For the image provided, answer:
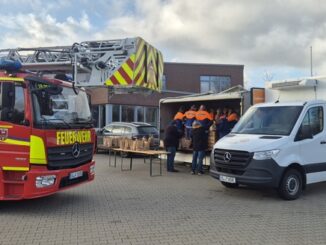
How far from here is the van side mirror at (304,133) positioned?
9424 millimetres

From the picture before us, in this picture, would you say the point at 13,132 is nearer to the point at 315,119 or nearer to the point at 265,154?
the point at 265,154

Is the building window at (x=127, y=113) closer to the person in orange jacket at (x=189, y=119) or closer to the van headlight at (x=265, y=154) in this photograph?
the person in orange jacket at (x=189, y=119)

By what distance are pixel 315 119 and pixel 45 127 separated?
241 inches

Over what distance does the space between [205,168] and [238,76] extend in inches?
1038

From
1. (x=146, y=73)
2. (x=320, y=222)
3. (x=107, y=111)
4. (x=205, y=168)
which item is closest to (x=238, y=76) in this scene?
(x=107, y=111)

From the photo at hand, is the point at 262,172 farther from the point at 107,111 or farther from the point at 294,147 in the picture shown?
the point at 107,111

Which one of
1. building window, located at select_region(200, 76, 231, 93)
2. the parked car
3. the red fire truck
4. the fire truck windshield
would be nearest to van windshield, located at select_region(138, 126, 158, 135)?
the parked car

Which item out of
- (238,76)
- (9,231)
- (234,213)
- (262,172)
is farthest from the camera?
(238,76)

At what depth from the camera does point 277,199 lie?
30.5 feet

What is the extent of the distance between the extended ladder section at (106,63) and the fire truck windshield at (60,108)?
1049mm

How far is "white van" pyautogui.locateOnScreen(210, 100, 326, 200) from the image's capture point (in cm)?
896

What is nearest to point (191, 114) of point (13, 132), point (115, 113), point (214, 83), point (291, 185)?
point (291, 185)

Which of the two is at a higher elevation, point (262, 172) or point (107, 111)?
point (107, 111)

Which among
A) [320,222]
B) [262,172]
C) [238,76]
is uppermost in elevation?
→ [238,76]
